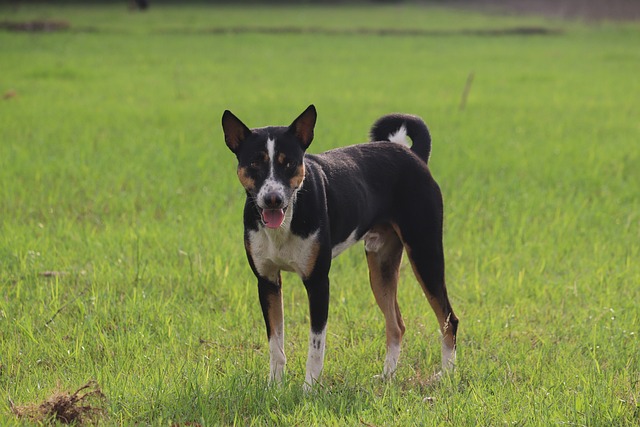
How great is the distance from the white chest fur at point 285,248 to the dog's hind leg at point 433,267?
0.73 m

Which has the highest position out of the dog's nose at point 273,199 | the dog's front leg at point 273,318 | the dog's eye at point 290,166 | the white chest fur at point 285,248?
the dog's eye at point 290,166

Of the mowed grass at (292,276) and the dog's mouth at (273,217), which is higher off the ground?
the dog's mouth at (273,217)

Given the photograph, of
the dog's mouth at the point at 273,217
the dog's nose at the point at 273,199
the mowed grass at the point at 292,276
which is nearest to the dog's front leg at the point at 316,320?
the mowed grass at the point at 292,276

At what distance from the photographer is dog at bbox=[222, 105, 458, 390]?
171 inches

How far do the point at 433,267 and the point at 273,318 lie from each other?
96 cm

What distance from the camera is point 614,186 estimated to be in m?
9.82

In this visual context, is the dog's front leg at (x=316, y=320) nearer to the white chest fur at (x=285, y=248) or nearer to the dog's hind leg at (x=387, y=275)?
the white chest fur at (x=285, y=248)

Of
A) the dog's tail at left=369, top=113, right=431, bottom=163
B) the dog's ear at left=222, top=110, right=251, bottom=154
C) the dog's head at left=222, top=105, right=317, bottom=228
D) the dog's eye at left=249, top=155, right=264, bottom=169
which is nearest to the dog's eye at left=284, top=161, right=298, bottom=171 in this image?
the dog's head at left=222, top=105, right=317, bottom=228

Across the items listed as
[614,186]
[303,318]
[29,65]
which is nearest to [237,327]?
[303,318]

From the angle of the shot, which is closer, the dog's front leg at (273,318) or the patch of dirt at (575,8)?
the dog's front leg at (273,318)

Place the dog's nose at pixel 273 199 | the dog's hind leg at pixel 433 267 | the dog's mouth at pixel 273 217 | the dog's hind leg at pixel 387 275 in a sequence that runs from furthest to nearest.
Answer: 1. the dog's hind leg at pixel 387 275
2. the dog's hind leg at pixel 433 267
3. the dog's mouth at pixel 273 217
4. the dog's nose at pixel 273 199

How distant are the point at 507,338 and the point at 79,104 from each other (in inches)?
441

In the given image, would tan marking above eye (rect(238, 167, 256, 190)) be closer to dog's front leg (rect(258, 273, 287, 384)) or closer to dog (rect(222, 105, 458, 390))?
dog (rect(222, 105, 458, 390))

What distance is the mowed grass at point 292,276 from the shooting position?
4566mm
